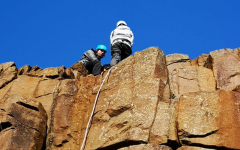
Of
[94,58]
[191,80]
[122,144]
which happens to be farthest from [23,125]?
[191,80]

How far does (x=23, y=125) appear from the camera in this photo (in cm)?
1642

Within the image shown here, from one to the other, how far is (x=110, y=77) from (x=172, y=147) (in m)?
4.59

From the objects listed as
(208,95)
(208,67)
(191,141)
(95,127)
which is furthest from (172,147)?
(208,67)

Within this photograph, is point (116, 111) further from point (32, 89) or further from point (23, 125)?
point (32, 89)

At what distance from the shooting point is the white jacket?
21.2 m

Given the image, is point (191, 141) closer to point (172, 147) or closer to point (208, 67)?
point (172, 147)

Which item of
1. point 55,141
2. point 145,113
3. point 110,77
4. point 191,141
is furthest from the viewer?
point 110,77

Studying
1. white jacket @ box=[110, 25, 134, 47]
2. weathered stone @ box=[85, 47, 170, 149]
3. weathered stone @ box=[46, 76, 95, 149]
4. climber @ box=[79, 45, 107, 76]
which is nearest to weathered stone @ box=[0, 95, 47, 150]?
weathered stone @ box=[46, 76, 95, 149]

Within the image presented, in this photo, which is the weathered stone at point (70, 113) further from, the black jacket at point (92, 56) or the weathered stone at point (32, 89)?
the black jacket at point (92, 56)

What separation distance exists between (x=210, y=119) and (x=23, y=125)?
648cm

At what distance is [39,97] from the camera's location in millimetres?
19078

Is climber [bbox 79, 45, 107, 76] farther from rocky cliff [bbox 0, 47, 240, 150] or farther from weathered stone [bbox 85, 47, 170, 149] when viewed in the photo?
weathered stone [bbox 85, 47, 170, 149]

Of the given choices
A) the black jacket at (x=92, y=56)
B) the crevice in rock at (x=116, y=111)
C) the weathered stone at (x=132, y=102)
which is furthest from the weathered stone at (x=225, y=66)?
the black jacket at (x=92, y=56)

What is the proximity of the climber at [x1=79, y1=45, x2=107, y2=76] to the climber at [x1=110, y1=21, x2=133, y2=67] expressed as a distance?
0.62 meters
